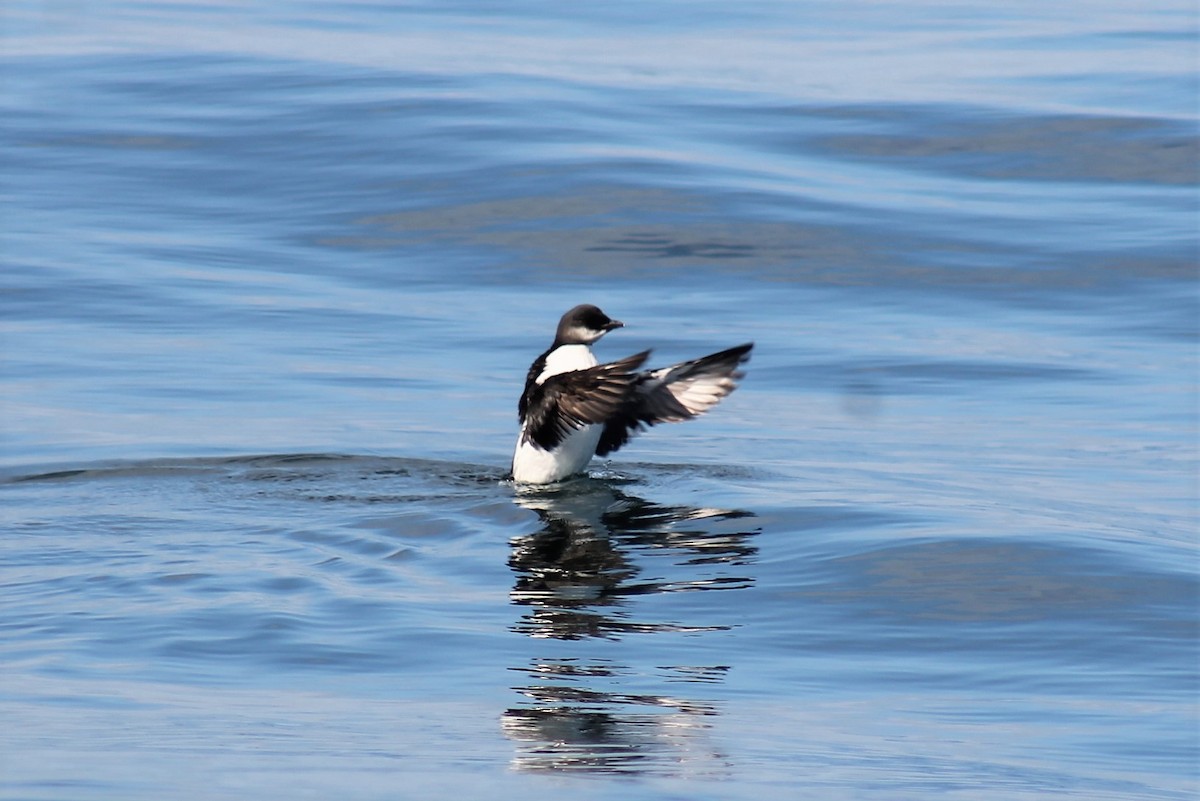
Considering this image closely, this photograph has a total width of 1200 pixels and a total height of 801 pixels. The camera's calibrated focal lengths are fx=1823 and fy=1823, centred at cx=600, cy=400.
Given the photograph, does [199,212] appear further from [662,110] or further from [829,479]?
[829,479]

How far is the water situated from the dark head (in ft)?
3.12

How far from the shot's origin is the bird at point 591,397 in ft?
34.9

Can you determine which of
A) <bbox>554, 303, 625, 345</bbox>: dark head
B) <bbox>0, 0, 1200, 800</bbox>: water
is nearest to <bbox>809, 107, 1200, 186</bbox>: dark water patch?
<bbox>0, 0, 1200, 800</bbox>: water

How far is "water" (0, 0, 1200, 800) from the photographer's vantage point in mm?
6672

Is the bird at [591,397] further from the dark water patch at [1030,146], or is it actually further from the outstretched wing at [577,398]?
the dark water patch at [1030,146]

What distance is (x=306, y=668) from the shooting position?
7395mm

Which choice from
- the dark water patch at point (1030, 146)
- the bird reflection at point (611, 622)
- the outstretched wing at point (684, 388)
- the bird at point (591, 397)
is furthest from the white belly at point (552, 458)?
the dark water patch at point (1030, 146)

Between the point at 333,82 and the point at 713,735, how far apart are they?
886 inches

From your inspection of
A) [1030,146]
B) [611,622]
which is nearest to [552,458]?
[611,622]

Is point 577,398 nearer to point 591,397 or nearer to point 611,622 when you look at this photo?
point 591,397

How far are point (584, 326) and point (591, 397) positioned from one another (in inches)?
41.9

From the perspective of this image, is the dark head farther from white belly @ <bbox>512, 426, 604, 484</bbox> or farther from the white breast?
white belly @ <bbox>512, 426, 604, 484</bbox>

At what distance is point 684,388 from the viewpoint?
36.4ft

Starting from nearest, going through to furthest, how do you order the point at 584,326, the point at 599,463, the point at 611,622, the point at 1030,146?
the point at 611,622 < the point at 584,326 < the point at 599,463 < the point at 1030,146
